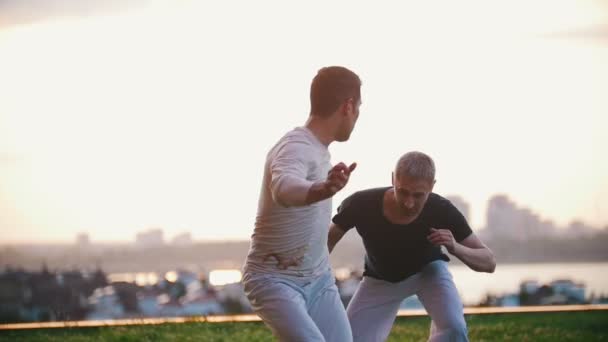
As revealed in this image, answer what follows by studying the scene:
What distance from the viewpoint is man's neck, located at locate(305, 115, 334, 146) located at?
358cm

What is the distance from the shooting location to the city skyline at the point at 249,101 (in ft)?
37.7

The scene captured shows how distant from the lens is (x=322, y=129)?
141 inches

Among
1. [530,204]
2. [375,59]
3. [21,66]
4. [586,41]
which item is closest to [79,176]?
[21,66]

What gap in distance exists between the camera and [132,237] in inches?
530

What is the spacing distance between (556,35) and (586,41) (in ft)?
2.87

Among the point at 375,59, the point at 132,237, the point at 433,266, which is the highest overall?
the point at 375,59

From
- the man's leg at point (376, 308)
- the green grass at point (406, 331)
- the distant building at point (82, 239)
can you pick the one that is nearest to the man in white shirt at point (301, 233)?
the man's leg at point (376, 308)

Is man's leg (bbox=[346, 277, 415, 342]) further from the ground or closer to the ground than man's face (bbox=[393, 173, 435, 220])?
closer to the ground

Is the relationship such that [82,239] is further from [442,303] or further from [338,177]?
[338,177]

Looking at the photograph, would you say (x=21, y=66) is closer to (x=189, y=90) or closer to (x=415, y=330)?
(x=189, y=90)

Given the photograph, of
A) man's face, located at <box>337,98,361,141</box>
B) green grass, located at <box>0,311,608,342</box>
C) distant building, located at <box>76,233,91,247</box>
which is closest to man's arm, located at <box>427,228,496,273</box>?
man's face, located at <box>337,98,361,141</box>

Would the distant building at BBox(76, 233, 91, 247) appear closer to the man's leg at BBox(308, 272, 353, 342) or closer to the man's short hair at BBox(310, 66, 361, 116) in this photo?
the man's leg at BBox(308, 272, 353, 342)

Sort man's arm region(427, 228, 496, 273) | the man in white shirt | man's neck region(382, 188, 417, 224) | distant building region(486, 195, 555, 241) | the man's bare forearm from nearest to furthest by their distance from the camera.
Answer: the man in white shirt, man's arm region(427, 228, 496, 273), the man's bare forearm, man's neck region(382, 188, 417, 224), distant building region(486, 195, 555, 241)

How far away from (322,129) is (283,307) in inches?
26.7
